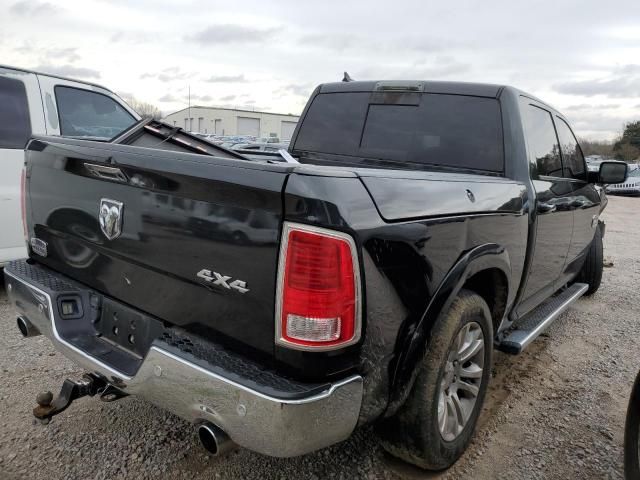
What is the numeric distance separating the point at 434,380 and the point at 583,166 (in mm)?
3485

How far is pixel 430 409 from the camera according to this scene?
224 centimetres

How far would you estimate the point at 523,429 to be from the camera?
3014mm

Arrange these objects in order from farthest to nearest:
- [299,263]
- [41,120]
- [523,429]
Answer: [41,120] < [523,429] < [299,263]

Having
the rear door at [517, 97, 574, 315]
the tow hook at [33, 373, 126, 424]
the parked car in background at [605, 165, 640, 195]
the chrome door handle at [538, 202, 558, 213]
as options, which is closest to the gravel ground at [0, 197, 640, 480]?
the tow hook at [33, 373, 126, 424]

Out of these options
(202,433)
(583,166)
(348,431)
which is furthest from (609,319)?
(202,433)

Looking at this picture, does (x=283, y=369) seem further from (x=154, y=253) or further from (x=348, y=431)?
(x=154, y=253)

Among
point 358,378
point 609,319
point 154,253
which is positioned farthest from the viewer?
point 609,319

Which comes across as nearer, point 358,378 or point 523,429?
point 358,378

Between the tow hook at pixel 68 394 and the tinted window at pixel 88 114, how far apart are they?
131 inches

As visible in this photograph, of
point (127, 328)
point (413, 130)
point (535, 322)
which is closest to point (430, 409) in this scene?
point (127, 328)

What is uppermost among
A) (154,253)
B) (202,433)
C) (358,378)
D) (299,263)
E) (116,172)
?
(116,172)

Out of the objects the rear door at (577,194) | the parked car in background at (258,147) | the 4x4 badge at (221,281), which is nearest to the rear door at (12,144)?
the parked car in background at (258,147)

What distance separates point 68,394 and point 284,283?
1.27m

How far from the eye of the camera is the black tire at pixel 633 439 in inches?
92.0
